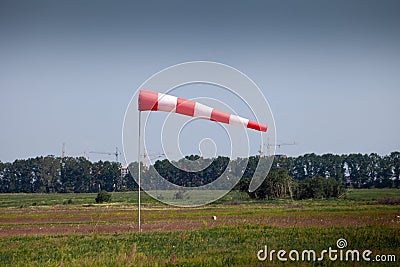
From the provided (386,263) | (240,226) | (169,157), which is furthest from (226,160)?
(386,263)

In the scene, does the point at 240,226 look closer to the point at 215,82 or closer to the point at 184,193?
the point at 184,193

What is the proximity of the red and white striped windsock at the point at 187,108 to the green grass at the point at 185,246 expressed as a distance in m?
4.07

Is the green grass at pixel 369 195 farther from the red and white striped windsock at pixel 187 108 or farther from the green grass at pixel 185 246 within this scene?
the red and white striped windsock at pixel 187 108

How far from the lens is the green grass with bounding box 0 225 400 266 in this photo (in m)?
15.9

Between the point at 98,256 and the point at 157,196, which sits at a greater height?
the point at 157,196

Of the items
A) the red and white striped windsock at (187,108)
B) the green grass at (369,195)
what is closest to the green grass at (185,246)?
the red and white striped windsock at (187,108)

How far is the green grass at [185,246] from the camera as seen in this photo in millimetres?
15867

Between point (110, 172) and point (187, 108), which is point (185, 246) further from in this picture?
point (110, 172)

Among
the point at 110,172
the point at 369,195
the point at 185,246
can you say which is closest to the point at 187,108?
the point at 185,246

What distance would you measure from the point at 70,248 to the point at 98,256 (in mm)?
3211

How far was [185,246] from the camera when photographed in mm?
19828

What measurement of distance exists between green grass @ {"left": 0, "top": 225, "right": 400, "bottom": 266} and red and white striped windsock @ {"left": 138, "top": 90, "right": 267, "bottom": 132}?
4073mm

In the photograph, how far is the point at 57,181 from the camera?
147m

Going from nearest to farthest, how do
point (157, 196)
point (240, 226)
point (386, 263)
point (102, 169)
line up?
point (386, 263) → point (157, 196) → point (240, 226) → point (102, 169)
